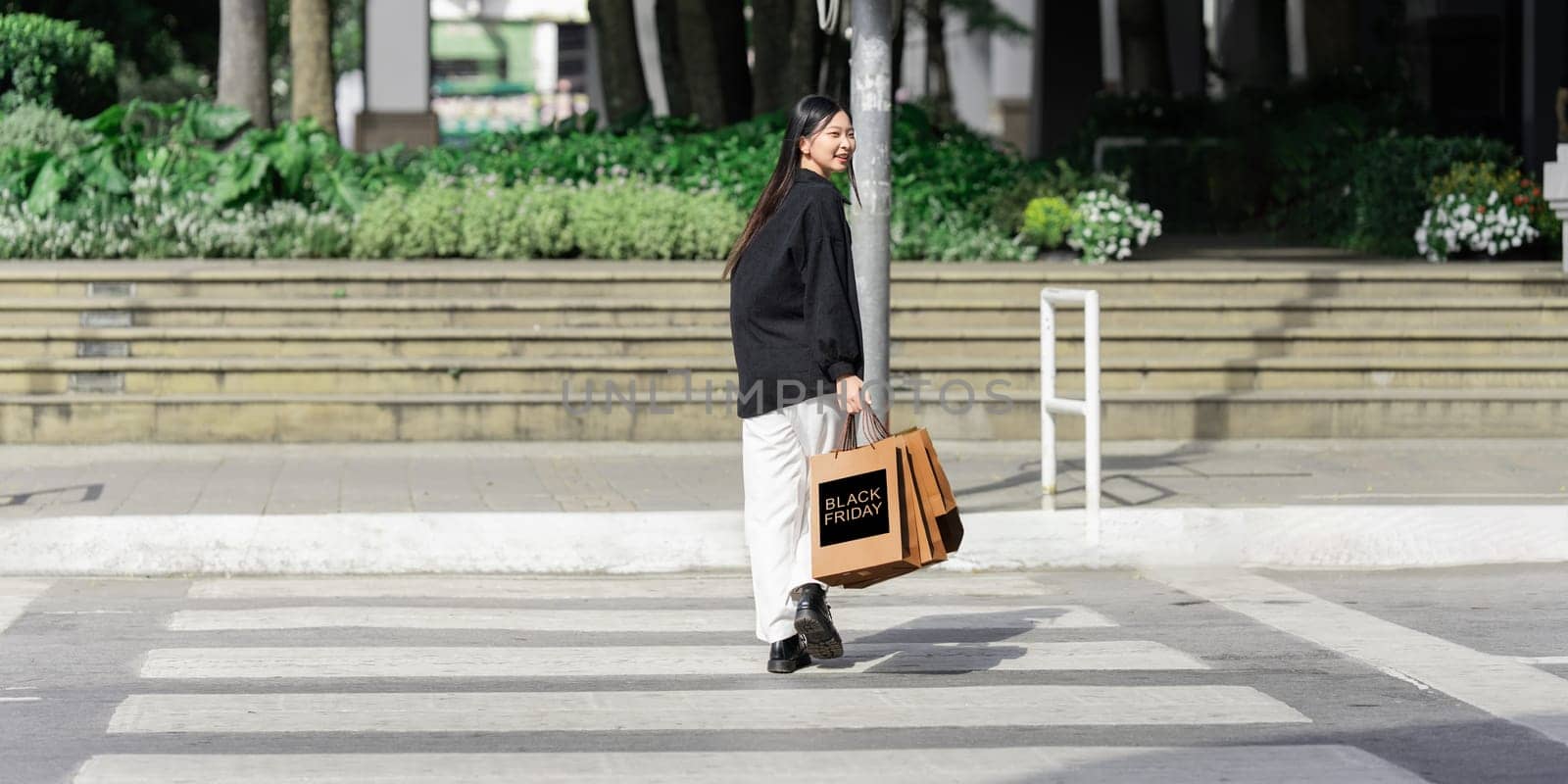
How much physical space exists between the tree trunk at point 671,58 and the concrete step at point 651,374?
10309 mm

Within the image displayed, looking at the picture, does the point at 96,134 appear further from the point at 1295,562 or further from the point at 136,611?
the point at 1295,562

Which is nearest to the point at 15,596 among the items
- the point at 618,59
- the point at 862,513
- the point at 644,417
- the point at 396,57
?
the point at 862,513

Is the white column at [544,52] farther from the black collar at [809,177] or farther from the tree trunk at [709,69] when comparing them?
the black collar at [809,177]

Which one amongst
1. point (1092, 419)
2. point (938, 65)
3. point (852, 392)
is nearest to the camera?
point (852, 392)

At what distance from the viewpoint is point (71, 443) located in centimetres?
1273

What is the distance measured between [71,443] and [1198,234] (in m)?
13.7

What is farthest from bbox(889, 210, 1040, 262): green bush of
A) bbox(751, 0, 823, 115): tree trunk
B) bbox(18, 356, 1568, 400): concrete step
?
bbox(751, 0, 823, 115): tree trunk

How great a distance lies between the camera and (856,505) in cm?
672

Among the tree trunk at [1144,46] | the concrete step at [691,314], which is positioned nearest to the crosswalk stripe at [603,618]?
the concrete step at [691,314]

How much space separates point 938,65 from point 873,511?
43.2 m

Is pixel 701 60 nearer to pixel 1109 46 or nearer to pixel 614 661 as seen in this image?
pixel 614 661

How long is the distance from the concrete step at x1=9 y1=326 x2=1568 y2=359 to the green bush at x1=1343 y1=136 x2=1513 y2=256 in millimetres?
3529

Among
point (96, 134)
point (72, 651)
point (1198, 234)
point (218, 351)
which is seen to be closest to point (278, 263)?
point (218, 351)

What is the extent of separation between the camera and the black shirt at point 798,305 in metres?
6.70
